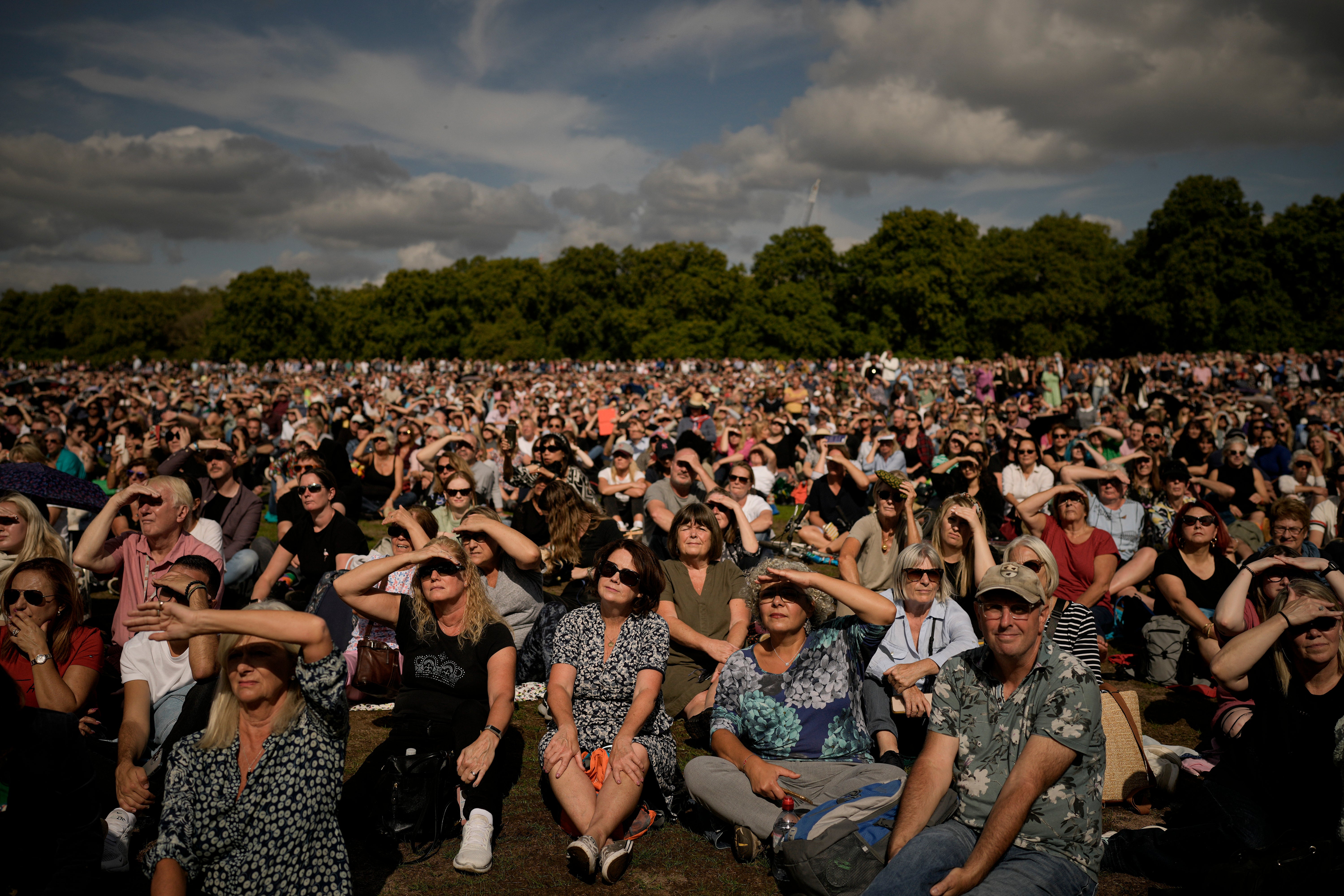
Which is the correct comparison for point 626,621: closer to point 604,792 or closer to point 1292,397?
point 604,792

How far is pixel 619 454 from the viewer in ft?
32.6

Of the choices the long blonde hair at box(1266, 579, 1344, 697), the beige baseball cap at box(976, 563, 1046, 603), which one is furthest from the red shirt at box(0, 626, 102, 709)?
the long blonde hair at box(1266, 579, 1344, 697)

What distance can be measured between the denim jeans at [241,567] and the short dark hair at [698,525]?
13.1ft

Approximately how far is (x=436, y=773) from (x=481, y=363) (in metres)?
57.6

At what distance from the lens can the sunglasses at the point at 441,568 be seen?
164 inches

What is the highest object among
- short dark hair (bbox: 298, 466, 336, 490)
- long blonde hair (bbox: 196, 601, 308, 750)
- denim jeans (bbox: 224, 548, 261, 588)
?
short dark hair (bbox: 298, 466, 336, 490)

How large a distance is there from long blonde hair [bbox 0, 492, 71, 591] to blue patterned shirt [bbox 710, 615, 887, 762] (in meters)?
3.97

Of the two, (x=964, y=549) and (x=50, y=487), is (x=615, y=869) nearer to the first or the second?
(x=964, y=549)

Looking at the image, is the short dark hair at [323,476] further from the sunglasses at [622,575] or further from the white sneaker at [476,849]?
the white sneaker at [476,849]

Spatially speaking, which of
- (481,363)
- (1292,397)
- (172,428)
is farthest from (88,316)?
(1292,397)

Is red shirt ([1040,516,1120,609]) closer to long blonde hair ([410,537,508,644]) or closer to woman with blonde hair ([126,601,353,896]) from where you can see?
long blonde hair ([410,537,508,644])

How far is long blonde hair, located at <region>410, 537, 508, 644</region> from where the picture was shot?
14.0 ft

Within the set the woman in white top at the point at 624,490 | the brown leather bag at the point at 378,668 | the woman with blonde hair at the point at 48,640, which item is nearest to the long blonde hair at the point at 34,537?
the woman with blonde hair at the point at 48,640

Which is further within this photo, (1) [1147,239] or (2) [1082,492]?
(1) [1147,239]
